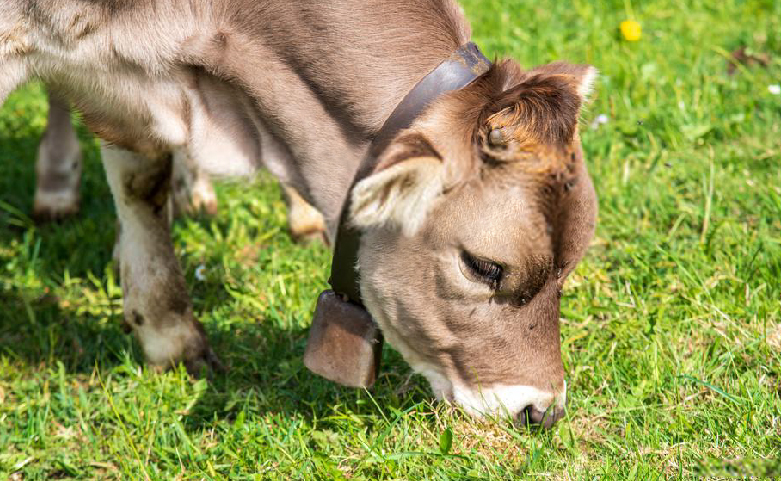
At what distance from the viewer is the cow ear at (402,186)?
2.71 m

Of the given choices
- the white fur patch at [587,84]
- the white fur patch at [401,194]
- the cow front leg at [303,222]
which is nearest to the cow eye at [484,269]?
the white fur patch at [401,194]

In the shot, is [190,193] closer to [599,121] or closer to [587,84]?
[599,121]

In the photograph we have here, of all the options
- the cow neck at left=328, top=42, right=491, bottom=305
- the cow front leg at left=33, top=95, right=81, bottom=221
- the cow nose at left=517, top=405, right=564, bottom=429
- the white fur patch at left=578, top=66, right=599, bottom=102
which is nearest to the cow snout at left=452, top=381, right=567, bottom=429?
the cow nose at left=517, top=405, right=564, bottom=429

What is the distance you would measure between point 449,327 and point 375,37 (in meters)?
1.00

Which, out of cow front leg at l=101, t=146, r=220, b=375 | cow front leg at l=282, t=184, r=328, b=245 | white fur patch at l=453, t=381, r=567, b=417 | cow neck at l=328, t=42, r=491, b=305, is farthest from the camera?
cow front leg at l=282, t=184, r=328, b=245

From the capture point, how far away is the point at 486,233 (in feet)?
9.65

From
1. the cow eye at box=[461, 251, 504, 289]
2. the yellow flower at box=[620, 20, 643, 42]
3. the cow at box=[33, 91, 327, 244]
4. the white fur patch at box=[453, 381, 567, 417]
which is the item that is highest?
the cow eye at box=[461, 251, 504, 289]

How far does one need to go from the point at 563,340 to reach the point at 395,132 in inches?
54.5

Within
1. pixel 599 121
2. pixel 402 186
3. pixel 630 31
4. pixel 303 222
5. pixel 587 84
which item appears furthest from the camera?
pixel 630 31

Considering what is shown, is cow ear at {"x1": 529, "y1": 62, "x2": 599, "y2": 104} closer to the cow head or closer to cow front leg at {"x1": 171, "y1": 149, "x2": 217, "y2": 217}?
the cow head

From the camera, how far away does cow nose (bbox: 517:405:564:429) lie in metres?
3.29

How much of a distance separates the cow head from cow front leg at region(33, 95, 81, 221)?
9.12ft

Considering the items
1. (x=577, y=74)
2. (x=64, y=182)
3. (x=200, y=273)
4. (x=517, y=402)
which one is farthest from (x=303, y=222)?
(x=577, y=74)

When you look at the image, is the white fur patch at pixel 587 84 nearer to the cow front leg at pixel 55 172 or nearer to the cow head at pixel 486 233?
the cow head at pixel 486 233
